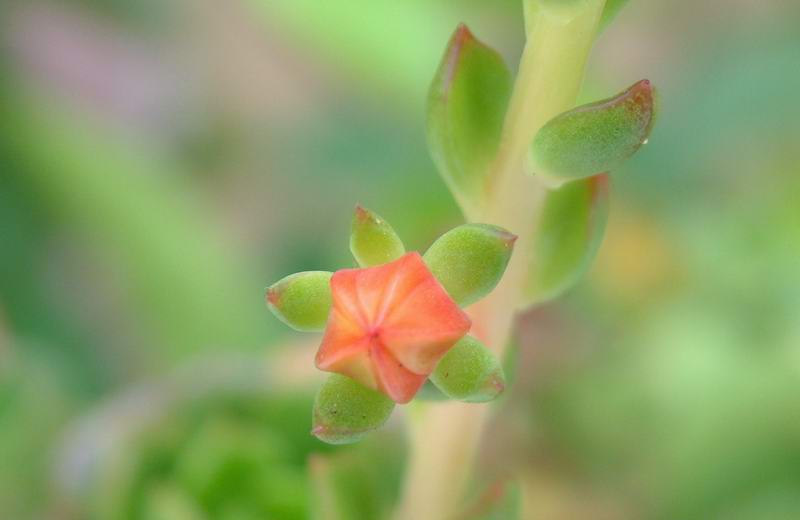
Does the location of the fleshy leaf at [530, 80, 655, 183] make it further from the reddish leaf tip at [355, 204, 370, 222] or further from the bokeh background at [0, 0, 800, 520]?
the bokeh background at [0, 0, 800, 520]

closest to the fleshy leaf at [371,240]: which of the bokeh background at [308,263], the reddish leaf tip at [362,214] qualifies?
the reddish leaf tip at [362,214]

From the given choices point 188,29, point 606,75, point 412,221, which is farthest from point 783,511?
point 188,29

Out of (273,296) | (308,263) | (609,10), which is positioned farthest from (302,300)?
(308,263)

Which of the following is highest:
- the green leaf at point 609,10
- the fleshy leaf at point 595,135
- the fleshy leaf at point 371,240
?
the green leaf at point 609,10

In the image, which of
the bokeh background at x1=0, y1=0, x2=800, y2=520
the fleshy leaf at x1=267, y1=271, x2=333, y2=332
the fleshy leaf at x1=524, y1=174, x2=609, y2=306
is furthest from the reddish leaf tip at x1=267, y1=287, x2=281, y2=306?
the bokeh background at x1=0, y1=0, x2=800, y2=520

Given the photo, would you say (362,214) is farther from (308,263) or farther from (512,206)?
(308,263)

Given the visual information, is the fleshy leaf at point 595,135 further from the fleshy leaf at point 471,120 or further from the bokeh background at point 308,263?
the bokeh background at point 308,263
